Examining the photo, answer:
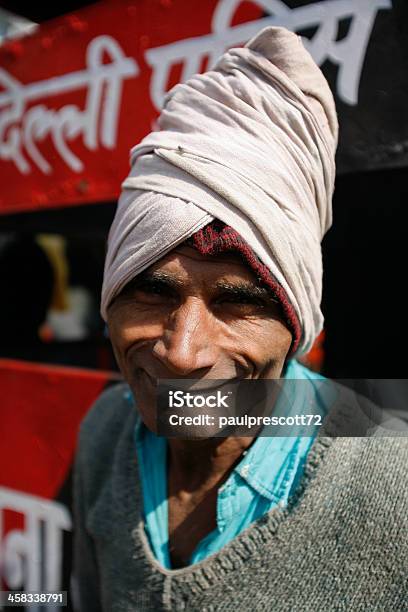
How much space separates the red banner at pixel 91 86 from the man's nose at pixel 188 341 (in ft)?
2.25

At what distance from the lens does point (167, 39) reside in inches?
51.2

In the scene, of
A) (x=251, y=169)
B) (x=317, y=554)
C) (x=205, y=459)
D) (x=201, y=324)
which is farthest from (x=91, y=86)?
(x=317, y=554)

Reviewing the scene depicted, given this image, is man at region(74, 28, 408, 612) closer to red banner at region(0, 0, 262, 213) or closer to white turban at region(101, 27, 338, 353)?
white turban at region(101, 27, 338, 353)

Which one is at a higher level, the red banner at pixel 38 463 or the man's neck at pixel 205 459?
the man's neck at pixel 205 459

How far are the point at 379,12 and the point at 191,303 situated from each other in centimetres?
66

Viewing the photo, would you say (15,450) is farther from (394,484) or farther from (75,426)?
(394,484)

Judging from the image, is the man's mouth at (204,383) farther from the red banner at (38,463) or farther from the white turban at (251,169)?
the red banner at (38,463)

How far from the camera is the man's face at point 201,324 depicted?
0.81 m

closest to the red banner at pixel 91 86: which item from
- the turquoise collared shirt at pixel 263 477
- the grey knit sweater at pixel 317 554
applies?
the turquoise collared shirt at pixel 263 477

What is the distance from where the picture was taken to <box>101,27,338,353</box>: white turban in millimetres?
794

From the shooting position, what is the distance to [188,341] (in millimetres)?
792

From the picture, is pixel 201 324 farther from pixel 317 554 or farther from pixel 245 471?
pixel 317 554

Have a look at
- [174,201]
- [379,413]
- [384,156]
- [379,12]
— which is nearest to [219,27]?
[379,12]

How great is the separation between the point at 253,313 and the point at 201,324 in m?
0.09
